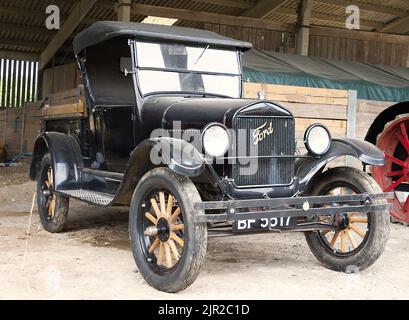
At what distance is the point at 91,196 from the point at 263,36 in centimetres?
942

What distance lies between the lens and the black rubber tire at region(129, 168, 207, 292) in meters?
3.30

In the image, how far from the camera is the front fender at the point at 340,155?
402cm

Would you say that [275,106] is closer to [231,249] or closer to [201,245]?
[201,245]

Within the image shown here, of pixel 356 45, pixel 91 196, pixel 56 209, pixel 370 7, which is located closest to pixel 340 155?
pixel 91 196

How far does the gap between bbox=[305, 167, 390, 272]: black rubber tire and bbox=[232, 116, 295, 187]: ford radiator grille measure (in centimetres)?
41

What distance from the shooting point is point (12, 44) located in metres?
18.2

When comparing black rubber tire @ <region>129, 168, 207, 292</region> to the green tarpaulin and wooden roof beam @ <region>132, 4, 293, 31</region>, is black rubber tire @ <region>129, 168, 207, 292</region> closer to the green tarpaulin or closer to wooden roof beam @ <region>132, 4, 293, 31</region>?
the green tarpaulin

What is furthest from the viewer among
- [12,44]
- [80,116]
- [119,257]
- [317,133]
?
[12,44]

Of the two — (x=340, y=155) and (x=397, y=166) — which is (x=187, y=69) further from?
(x=397, y=166)

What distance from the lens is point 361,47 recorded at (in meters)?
14.5

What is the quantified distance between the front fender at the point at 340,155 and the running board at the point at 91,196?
1.55 m

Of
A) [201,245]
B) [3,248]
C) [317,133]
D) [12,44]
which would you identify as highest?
[12,44]

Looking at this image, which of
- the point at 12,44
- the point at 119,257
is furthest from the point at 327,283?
the point at 12,44

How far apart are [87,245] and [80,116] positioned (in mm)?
1352
